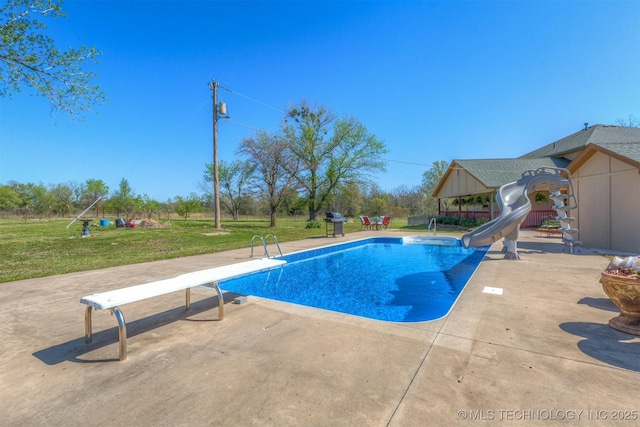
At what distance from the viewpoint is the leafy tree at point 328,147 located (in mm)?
24734

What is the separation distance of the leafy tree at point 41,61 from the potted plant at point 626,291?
8970 mm

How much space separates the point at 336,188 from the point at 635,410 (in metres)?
23.4

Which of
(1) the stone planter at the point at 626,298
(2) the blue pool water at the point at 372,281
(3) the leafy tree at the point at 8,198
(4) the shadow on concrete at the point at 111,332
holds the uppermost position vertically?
(3) the leafy tree at the point at 8,198

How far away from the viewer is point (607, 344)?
2.85 metres

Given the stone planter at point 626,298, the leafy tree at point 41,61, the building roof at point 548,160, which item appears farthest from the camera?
the building roof at point 548,160

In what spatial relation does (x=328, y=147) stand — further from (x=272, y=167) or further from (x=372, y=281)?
(x=372, y=281)

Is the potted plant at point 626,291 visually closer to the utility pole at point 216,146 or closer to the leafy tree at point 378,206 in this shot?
the utility pole at point 216,146

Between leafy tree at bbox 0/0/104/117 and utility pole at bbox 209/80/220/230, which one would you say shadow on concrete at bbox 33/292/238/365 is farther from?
utility pole at bbox 209/80/220/230

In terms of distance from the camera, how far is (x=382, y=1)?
10047mm

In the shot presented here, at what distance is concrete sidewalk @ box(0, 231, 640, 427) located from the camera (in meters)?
1.94

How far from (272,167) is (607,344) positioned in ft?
64.0

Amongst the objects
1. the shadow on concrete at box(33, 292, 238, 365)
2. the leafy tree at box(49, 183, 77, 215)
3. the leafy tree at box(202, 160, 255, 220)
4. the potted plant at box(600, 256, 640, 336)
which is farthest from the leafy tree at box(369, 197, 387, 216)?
the leafy tree at box(49, 183, 77, 215)

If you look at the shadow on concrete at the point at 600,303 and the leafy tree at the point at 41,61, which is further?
the leafy tree at the point at 41,61

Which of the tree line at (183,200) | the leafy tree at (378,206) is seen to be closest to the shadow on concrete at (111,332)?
the tree line at (183,200)
